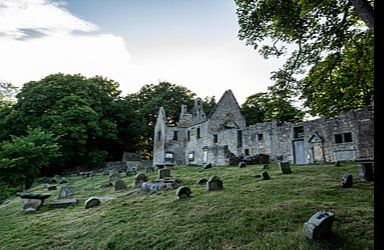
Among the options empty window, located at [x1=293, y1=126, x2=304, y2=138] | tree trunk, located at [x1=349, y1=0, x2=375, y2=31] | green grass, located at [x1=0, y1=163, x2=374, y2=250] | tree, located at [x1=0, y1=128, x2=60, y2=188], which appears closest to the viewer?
green grass, located at [x1=0, y1=163, x2=374, y2=250]

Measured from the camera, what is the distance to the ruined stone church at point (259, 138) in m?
19.4

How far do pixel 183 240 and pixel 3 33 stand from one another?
5339mm

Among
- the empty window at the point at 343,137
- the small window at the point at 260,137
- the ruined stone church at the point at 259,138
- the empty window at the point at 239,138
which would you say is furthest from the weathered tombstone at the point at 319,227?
the empty window at the point at 239,138

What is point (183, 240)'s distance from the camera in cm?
627

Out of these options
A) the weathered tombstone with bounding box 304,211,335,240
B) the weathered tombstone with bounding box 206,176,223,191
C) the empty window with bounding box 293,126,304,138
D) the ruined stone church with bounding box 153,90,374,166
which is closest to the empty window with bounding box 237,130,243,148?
the ruined stone church with bounding box 153,90,374,166

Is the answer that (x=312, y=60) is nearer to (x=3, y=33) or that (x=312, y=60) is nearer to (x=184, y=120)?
(x=3, y=33)

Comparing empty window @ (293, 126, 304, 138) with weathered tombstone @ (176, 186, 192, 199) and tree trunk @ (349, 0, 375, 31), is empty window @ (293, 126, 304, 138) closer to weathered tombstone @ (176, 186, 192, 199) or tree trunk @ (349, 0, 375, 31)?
weathered tombstone @ (176, 186, 192, 199)

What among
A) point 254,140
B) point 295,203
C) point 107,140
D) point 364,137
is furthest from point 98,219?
point 107,140

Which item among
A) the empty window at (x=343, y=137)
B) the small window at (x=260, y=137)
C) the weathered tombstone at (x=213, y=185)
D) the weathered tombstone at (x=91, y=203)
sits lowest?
the weathered tombstone at (x=91, y=203)

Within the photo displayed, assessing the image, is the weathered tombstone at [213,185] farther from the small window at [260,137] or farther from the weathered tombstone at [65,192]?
the small window at [260,137]

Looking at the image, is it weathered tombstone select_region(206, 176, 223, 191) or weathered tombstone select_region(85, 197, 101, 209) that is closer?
weathered tombstone select_region(206, 176, 223, 191)

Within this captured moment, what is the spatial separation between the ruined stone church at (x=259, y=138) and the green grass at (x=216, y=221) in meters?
9.60

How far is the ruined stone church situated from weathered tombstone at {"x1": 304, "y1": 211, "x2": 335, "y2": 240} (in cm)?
1238

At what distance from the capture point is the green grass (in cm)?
570
